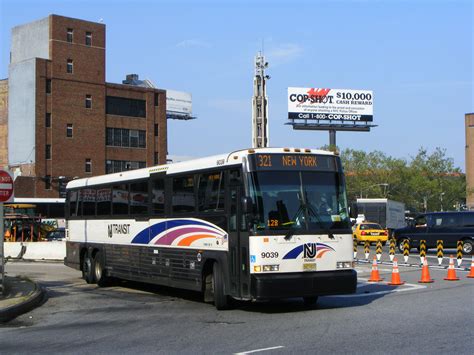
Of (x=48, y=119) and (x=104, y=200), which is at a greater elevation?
(x=48, y=119)

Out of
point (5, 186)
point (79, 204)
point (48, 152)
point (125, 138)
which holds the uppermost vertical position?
point (125, 138)

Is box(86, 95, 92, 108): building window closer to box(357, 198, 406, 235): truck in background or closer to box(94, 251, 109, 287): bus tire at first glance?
box(357, 198, 406, 235): truck in background

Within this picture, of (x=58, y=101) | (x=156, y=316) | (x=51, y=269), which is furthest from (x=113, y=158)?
(x=156, y=316)

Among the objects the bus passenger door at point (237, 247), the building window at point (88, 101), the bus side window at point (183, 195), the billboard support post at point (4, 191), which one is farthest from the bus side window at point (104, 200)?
the building window at point (88, 101)

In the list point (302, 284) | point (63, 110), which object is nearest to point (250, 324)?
point (302, 284)

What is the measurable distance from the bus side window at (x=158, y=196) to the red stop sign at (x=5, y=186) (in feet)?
10.9

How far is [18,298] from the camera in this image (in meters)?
15.4

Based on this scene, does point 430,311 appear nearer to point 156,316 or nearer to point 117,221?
point 156,316

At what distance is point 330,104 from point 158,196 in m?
79.8

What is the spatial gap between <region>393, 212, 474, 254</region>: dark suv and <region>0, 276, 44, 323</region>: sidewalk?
20691 millimetres

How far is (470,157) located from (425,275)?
337 feet

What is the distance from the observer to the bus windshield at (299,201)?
12977 mm

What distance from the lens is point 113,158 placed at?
76.2 metres

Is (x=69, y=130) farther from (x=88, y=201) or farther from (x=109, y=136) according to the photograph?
(x=88, y=201)
